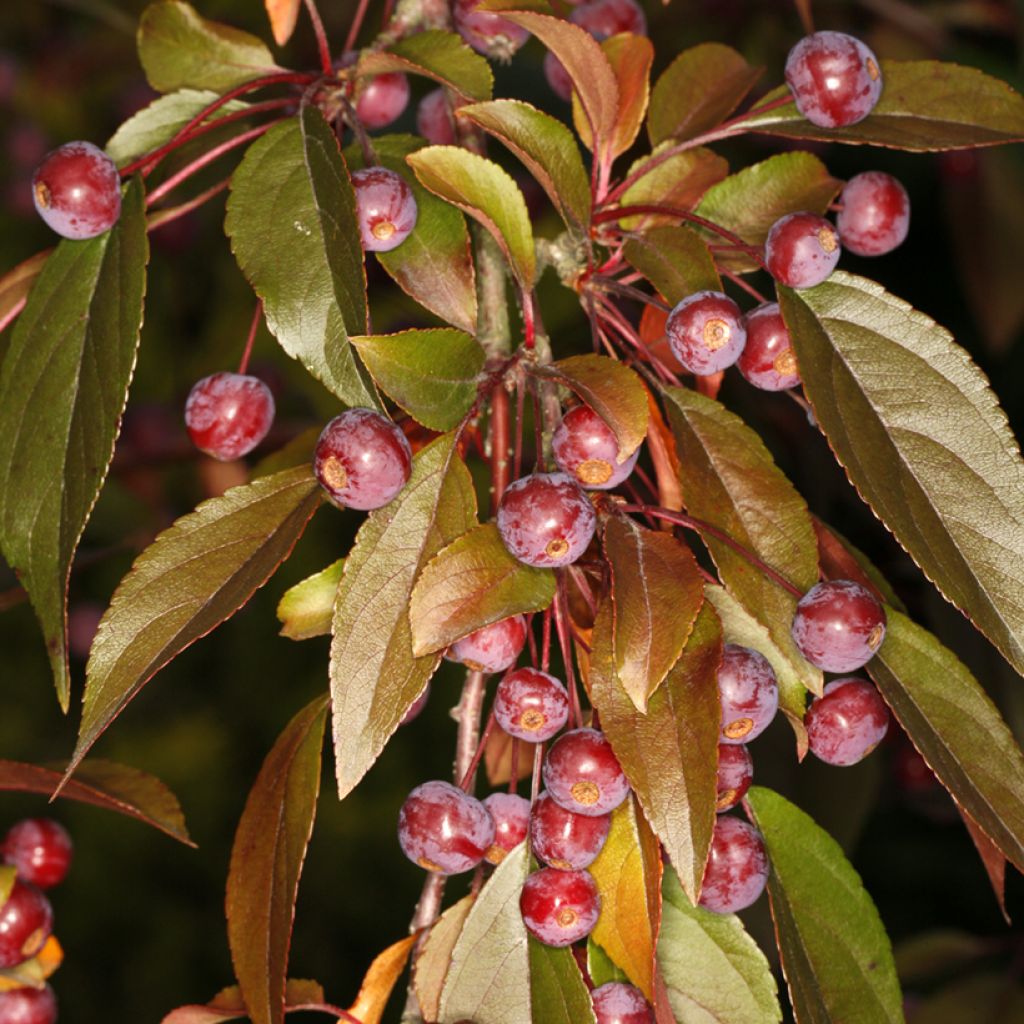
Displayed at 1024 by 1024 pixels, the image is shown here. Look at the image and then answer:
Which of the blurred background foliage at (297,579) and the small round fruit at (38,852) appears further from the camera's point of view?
the blurred background foliage at (297,579)

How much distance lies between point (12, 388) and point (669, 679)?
45 centimetres

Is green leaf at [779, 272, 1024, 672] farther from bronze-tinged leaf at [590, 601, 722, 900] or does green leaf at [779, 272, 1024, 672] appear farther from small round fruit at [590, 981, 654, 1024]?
small round fruit at [590, 981, 654, 1024]

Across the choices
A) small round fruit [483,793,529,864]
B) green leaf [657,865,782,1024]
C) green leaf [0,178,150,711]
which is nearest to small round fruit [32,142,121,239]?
green leaf [0,178,150,711]

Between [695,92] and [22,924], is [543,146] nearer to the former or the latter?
[695,92]

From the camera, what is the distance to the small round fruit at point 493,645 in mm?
768

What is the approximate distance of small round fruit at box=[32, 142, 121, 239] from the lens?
0.81 m

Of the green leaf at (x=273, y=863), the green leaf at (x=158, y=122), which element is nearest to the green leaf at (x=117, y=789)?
the green leaf at (x=273, y=863)

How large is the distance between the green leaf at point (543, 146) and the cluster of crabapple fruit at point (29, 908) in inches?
25.9

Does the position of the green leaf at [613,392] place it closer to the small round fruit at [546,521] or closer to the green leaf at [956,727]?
the small round fruit at [546,521]

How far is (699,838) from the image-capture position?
0.66 meters

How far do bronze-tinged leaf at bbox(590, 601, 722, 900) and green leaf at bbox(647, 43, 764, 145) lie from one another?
0.43 metres

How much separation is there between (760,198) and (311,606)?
40 centimetres

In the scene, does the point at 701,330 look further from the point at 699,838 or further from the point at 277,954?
the point at 277,954

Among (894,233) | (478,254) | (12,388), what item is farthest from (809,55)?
(12,388)
